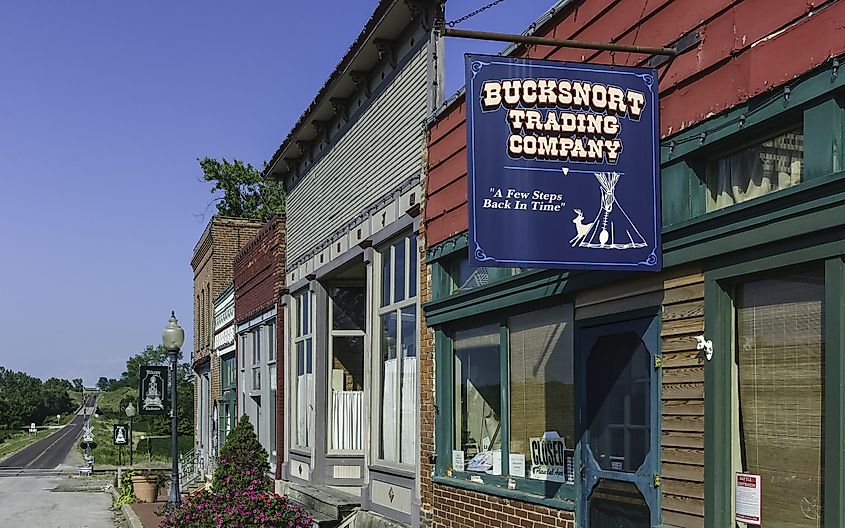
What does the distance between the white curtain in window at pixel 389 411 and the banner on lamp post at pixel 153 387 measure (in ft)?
64.6

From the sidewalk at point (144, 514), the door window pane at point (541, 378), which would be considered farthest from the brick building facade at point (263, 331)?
the door window pane at point (541, 378)

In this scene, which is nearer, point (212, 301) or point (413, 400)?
point (413, 400)

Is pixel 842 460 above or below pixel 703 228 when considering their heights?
below

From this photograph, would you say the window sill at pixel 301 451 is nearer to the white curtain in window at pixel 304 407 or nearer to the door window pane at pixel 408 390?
the white curtain in window at pixel 304 407

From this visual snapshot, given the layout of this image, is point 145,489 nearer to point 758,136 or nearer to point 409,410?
point 409,410

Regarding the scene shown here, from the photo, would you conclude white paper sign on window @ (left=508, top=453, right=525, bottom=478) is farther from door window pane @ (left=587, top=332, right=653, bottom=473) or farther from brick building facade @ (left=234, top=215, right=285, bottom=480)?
brick building facade @ (left=234, top=215, right=285, bottom=480)

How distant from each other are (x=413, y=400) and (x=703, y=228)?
7.18 m

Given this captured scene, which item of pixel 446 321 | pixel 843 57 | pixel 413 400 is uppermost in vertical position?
pixel 843 57

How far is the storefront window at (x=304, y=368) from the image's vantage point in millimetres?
20109

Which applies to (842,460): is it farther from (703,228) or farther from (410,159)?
(410,159)

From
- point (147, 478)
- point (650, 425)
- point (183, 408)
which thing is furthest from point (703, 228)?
point (183, 408)

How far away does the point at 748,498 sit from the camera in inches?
277

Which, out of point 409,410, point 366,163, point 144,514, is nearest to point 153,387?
point 144,514

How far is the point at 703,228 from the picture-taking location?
7.46 m
